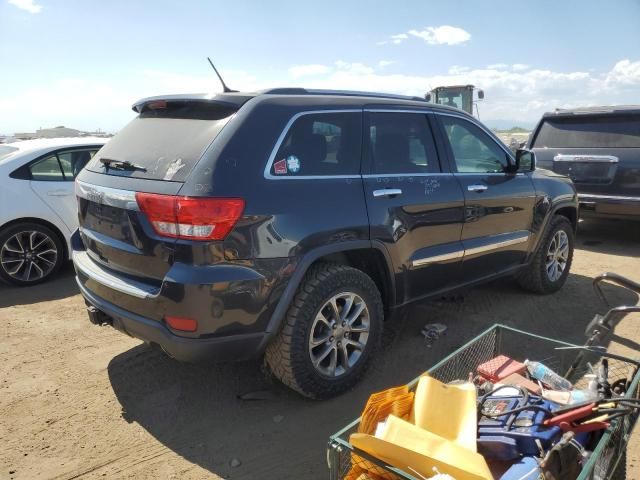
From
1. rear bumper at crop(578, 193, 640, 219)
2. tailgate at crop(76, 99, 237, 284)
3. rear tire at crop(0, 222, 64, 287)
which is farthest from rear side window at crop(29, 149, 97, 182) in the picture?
rear bumper at crop(578, 193, 640, 219)

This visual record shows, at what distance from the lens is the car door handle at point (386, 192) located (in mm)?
3281

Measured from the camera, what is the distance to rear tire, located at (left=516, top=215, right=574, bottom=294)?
5.02m

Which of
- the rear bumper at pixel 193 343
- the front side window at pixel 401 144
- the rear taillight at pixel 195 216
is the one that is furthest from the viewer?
the front side window at pixel 401 144

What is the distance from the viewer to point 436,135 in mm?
3918

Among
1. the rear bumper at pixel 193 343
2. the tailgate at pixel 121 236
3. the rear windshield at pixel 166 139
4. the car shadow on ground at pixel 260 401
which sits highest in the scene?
the rear windshield at pixel 166 139

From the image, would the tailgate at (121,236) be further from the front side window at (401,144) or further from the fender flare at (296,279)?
the front side window at (401,144)

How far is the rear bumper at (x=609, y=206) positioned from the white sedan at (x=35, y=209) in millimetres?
6582

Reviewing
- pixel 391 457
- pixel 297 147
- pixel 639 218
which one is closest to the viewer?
pixel 391 457

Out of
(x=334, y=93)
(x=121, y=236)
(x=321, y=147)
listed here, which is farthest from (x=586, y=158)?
(x=121, y=236)

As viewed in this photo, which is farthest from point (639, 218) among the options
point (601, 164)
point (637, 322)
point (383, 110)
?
point (383, 110)

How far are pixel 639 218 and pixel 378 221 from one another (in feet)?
17.3

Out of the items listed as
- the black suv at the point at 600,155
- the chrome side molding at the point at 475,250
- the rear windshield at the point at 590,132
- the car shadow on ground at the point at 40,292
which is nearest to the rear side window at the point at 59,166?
the car shadow on ground at the point at 40,292

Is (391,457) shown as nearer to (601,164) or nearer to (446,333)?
(446,333)

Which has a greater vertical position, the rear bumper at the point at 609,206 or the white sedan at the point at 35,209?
the white sedan at the point at 35,209
